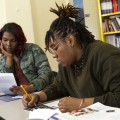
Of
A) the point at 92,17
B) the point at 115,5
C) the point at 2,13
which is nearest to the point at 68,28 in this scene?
the point at 2,13

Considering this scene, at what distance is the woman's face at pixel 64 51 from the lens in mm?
1344

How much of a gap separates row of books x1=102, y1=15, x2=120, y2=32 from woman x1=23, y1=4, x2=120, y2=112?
233cm

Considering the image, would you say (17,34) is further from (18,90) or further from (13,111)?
(13,111)

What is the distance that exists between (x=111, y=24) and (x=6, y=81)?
2.29 meters

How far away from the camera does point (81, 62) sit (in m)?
1.39

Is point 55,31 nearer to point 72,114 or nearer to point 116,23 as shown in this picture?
point 72,114

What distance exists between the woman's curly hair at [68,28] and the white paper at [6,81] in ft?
1.58

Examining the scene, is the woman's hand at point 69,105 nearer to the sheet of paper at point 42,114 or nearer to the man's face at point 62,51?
the sheet of paper at point 42,114

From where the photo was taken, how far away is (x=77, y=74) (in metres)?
1.43

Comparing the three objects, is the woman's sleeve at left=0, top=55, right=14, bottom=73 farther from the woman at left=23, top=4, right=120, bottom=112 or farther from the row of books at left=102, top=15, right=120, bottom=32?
the row of books at left=102, top=15, right=120, bottom=32

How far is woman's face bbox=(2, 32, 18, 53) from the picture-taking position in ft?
7.25

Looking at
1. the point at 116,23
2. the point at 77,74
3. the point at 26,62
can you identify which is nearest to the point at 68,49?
the point at 77,74

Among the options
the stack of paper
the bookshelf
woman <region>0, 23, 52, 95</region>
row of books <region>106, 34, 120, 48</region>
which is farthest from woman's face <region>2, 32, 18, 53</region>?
row of books <region>106, 34, 120, 48</region>

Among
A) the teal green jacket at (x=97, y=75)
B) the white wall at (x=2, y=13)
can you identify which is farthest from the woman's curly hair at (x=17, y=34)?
the white wall at (x=2, y=13)
